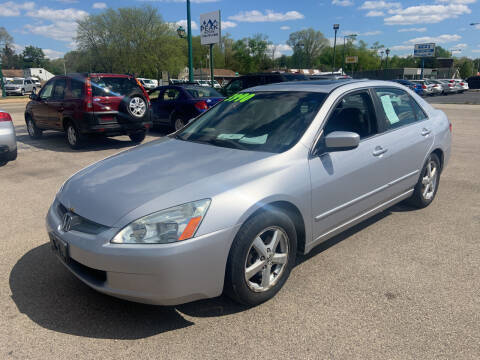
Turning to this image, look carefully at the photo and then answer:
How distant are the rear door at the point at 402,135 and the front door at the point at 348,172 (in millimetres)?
150

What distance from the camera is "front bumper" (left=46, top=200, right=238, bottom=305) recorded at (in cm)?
224

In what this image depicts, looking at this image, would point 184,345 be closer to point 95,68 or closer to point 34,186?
point 34,186

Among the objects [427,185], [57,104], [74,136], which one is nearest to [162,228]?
[427,185]

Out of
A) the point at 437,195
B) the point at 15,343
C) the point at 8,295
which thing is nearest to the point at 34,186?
the point at 8,295

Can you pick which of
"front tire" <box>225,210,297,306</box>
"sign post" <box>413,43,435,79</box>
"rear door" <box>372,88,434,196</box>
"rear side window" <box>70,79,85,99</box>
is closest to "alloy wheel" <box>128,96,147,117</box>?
"rear side window" <box>70,79,85,99</box>

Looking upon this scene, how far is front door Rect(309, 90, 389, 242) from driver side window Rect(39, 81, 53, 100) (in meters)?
8.29

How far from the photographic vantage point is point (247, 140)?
3.28 meters

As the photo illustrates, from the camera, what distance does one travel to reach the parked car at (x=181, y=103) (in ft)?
34.3

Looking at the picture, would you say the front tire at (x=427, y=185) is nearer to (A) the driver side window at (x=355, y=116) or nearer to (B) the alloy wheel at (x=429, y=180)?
(B) the alloy wheel at (x=429, y=180)

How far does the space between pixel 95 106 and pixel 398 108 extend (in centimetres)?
646

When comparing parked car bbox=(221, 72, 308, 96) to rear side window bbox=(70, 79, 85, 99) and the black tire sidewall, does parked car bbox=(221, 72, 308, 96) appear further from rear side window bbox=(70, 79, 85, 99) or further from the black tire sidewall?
the black tire sidewall

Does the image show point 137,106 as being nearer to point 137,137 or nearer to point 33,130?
point 137,137

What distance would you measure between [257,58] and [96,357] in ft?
353

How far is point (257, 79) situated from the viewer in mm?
12805
